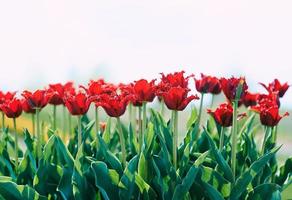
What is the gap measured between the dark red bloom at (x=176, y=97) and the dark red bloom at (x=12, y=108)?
782 mm

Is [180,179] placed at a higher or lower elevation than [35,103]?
lower

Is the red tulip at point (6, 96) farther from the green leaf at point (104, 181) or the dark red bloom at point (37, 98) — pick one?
the green leaf at point (104, 181)

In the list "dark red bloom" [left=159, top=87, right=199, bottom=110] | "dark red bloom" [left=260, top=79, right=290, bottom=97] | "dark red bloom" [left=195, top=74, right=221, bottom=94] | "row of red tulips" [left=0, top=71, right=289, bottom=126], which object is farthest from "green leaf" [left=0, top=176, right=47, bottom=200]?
"dark red bloom" [left=260, top=79, right=290, bottom=97]

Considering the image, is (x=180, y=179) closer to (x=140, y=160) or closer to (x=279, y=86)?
(x=140, y=160)

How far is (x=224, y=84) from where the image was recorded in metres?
2.50

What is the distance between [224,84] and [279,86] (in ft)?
2.51

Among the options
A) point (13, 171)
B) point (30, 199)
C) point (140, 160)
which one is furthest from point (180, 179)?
point (13, 171)

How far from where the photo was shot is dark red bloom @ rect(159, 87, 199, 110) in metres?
2.35

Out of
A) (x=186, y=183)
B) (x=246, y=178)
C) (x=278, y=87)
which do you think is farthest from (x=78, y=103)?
(x=278, y=87)

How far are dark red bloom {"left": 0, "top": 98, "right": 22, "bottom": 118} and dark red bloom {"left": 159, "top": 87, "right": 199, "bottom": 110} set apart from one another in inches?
30.8

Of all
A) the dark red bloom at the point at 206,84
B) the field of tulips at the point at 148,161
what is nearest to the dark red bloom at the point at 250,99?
the dark red bloom at the point at 206,84

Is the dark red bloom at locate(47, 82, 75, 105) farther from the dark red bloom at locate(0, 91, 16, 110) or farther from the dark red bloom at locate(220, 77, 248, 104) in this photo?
the dark red bloom at locate(220, 77, 248, 104)

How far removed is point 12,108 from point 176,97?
33.8 inches

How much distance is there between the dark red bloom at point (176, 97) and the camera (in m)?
2.35
